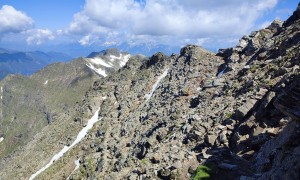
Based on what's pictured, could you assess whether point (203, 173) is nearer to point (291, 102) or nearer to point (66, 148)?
point (291, 102)

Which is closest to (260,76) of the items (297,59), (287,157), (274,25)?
(297,59)

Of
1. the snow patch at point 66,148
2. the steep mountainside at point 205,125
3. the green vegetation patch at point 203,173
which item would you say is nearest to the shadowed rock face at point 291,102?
the steep mountainside at point 205,125

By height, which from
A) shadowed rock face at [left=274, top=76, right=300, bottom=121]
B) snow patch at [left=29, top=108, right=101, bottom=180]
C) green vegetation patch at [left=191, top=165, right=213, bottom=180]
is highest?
shadowed rock face at [left=274, top=76, right=300, bottom=121]

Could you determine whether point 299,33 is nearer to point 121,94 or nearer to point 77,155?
point 77,155

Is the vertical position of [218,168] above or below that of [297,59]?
below

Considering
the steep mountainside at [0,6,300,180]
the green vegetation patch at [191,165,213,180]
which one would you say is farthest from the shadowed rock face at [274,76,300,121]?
the green vegetation patch at [191,165,213,180]

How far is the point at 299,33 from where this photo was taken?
164 ft

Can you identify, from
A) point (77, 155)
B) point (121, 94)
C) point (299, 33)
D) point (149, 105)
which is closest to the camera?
point (299, 33)

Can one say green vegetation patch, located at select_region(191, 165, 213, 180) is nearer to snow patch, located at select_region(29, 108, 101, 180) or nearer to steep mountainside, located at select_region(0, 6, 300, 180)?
steep mountainside, located at select_region(0, 6, 300, 180)

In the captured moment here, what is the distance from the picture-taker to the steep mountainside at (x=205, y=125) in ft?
87.2

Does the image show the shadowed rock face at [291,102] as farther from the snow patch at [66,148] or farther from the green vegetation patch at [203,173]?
the snow patch at [66,148]

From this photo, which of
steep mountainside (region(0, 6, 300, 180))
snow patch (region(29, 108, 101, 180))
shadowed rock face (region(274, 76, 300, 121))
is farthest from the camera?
snow patch (region(29, 108, 101, 180))

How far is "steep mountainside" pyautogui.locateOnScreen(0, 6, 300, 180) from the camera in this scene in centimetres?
2658

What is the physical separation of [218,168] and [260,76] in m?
19.9
